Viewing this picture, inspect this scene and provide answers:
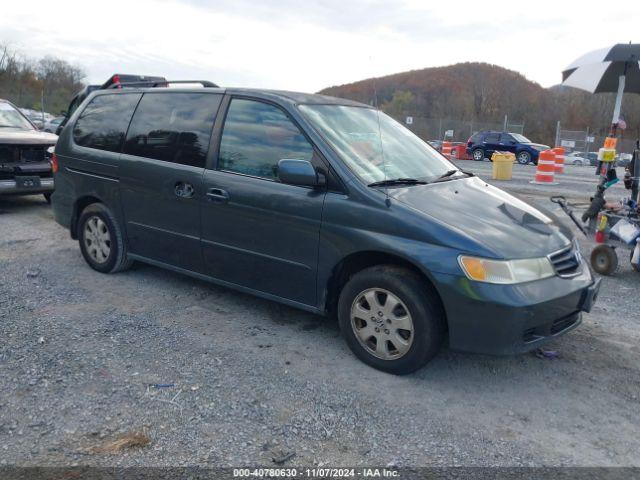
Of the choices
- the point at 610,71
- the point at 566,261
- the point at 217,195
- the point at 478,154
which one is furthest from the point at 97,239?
the point at 478,154

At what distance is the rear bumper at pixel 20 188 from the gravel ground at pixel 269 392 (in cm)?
379

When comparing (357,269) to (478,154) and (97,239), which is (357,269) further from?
(478,154)

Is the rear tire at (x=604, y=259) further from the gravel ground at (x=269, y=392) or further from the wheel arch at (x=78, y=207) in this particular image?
the wheel arch at (x=78, y=207)

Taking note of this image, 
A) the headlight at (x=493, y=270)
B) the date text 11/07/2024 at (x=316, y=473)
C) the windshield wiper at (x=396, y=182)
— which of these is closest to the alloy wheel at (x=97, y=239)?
the windshield wiper at (x=396, y=182)

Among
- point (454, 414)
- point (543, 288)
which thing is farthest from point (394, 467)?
point (543, 288)

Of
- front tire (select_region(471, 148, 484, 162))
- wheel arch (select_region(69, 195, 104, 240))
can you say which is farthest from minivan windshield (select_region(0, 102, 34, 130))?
front tire (select_region(471, 148, 484, 162))

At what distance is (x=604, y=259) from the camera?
5902 mm

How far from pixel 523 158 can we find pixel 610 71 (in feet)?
57.5

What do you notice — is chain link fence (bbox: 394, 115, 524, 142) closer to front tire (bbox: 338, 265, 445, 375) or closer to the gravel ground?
the gravel ground

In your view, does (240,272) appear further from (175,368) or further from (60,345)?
(60,345)

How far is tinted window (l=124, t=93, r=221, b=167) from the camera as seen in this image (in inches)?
172

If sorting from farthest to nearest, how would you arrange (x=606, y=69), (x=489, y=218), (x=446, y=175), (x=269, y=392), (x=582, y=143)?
1. (x=582, y=143)
2. (x=606, y=69)
3. (x=446, y=175)
4. (x=489, y=218)
5. (x=269, y=392)

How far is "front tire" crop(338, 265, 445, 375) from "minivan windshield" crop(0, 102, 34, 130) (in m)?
7.89

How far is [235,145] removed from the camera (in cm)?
418
